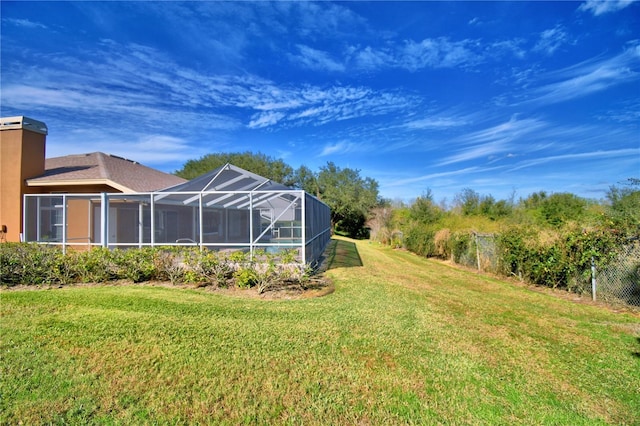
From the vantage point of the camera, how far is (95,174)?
12.3 m

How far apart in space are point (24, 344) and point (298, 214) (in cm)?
797

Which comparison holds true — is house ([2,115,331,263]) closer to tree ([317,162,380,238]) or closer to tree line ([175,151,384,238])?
tree ([317,162,380,238])

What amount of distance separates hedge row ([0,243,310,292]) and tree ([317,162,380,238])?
25065 millimetres

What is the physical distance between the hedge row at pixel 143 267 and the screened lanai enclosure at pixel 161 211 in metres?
1.22

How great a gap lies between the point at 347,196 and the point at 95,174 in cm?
2289

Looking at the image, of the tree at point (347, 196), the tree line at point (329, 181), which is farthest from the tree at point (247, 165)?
the tree at point (347, 196)

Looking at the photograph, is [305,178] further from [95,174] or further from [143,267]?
[143,267]

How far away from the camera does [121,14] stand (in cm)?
905

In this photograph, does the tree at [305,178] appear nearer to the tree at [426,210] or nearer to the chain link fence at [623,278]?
the tree at [426,210]

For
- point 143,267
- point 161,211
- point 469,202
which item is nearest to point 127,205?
point 161,211

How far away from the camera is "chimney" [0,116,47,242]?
11.8 meters

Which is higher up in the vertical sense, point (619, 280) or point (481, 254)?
point (481, 254)

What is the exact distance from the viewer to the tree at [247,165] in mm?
33406

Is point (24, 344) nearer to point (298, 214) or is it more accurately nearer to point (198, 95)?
point (298, 214)
